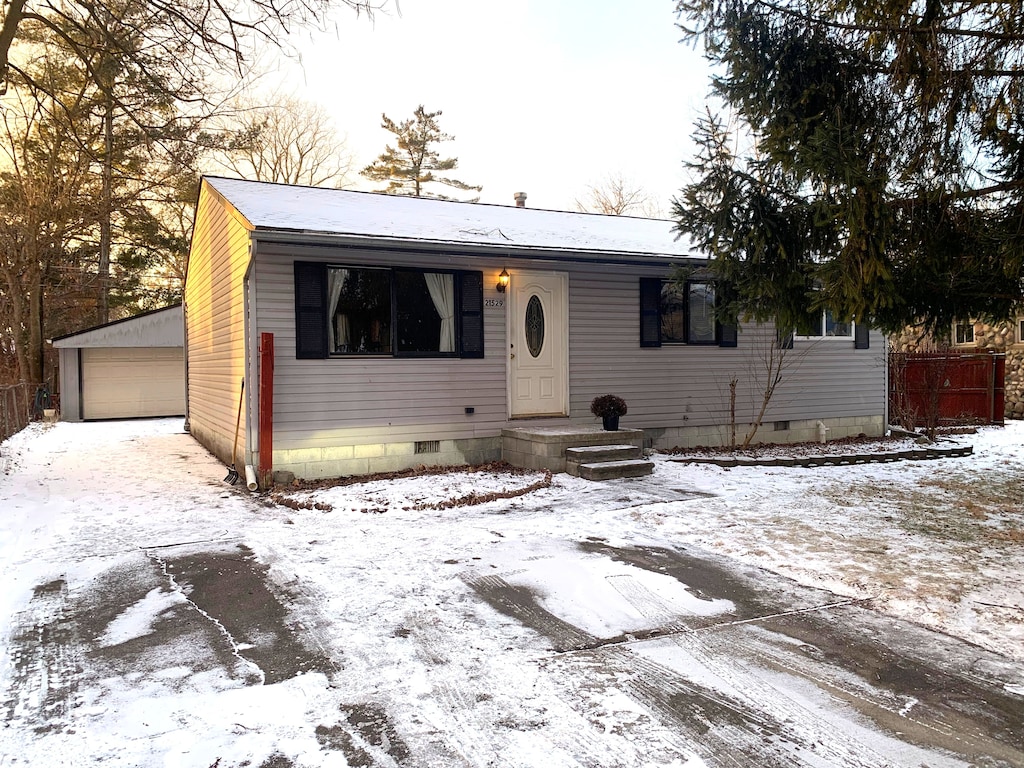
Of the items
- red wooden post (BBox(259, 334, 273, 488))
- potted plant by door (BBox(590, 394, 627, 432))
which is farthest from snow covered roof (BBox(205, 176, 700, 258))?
potted plant by door (BBox(590, 394, 627, 432))

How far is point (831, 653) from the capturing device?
3.42 m

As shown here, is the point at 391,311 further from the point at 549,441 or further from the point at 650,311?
the point at 650,311

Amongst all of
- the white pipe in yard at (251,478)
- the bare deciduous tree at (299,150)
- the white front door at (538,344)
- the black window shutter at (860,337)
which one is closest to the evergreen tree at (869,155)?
the white front door at (538,344)

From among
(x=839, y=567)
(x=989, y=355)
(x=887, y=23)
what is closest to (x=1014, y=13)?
(x=887, y=23)

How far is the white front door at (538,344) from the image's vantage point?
9.45 meters

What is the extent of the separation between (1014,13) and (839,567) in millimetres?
4785

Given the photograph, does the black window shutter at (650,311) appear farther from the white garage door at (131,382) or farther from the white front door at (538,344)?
the white garage door at (131,382)

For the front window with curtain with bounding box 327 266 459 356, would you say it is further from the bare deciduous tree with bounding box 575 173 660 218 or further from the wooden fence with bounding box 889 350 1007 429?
the bare deciduous tree with bounding box 575 173 660 218

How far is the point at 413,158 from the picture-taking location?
102 ft

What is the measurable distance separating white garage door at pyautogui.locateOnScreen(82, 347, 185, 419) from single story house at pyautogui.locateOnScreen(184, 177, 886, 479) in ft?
31.9

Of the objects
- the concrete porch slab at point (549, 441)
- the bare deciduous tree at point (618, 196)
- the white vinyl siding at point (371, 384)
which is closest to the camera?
the white vinyl siding at point (371, 384)

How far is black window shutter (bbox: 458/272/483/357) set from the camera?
355 inches

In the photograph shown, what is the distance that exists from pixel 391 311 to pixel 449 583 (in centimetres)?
482

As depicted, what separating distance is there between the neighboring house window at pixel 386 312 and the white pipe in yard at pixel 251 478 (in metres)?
1.44
